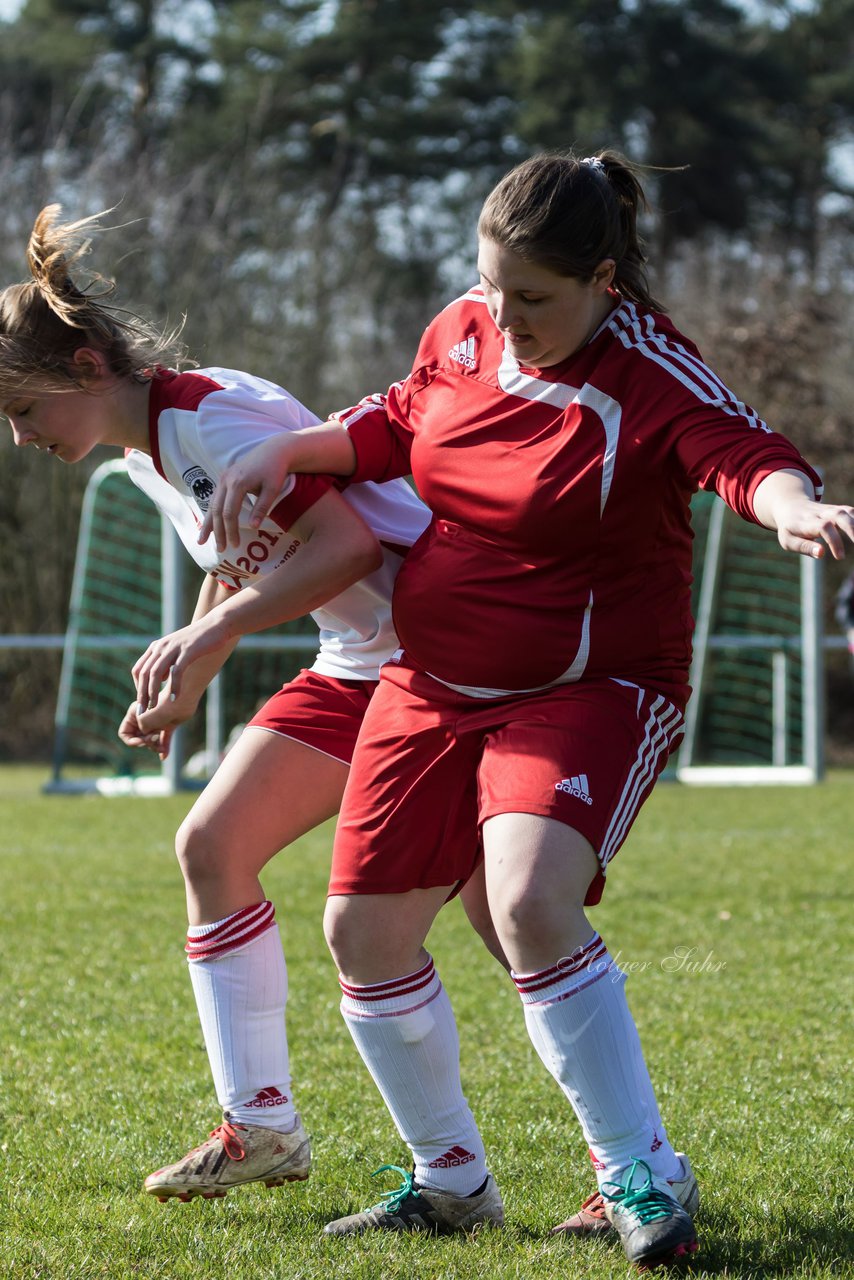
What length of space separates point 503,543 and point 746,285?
86.0ft

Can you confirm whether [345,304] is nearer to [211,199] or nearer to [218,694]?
[211,199]

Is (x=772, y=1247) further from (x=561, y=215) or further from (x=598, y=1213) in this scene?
(x=561, y=215)

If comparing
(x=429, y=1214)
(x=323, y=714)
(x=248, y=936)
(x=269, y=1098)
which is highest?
(x=323, y=714)

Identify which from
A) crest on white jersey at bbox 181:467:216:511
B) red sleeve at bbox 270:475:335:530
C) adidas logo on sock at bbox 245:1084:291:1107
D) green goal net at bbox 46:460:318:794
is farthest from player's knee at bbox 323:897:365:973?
green goal net at bbox 46:460:318:794

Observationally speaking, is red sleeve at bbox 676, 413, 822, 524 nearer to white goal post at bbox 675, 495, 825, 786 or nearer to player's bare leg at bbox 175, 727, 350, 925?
player's bare leg at bbox 175, 727, 350, 925

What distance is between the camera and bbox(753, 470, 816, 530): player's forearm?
2420mm

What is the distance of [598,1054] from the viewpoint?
2.63 meters

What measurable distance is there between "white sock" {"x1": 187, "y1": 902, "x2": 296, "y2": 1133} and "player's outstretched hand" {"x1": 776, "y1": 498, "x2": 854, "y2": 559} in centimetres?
135

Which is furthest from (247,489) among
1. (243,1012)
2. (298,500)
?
(243,1012)

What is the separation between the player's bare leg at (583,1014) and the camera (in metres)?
2.59

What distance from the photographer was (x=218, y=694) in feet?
45.6

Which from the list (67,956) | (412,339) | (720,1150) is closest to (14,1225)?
(720,1150)

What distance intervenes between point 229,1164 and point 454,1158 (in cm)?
43

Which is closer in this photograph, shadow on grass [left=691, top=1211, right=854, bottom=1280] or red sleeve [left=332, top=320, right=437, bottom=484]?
shadow on grass [left=691, top=1211, right=854, bottom=1280]
